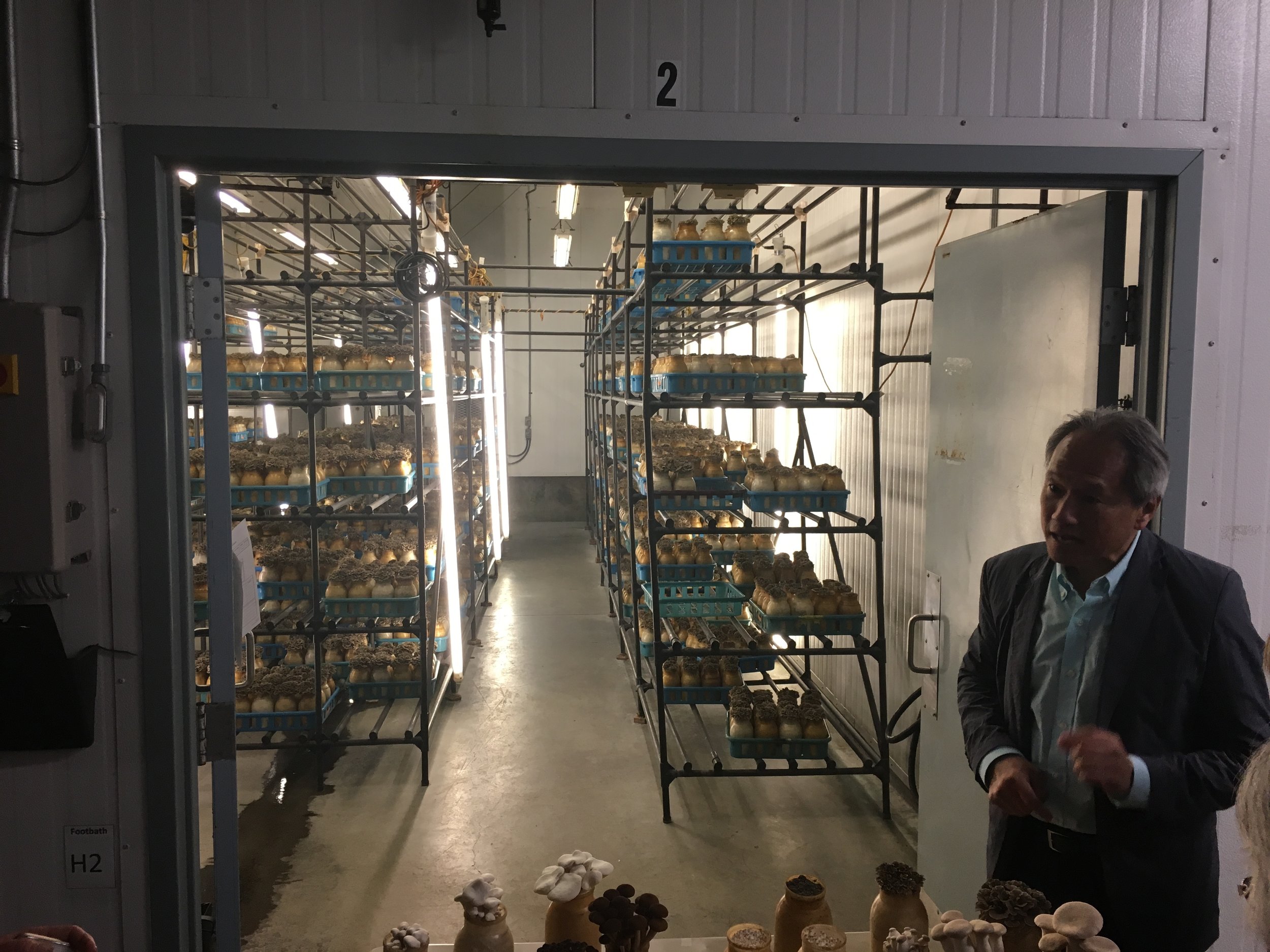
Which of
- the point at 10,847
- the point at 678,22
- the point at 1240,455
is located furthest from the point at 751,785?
the point at 678,22

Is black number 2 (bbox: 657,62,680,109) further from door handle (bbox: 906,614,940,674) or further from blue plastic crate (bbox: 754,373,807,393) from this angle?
blue plastic crate (bbox: 754,373,807,393)

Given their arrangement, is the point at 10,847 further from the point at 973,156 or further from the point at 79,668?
the point at 973,156

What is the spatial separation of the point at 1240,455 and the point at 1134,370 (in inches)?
12.5

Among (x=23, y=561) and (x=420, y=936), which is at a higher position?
(x=23, y=561)

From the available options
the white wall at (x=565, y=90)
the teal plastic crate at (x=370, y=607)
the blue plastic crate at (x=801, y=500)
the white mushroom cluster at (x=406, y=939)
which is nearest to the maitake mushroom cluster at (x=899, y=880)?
the white mushroom cluster at (x=406, y=939)

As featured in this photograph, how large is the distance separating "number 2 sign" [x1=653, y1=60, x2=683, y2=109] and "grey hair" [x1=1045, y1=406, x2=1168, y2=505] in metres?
1.16

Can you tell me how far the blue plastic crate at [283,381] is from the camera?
457cm

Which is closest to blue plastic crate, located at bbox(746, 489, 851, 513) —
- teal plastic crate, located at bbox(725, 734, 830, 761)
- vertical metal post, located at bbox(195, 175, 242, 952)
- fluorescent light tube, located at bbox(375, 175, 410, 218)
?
teal plastic crate, located at bbox(725, 734, 830, 761)

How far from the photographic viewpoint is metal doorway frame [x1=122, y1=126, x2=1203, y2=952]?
167cm

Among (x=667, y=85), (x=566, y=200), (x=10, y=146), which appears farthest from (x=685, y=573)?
(x=566, y=200)

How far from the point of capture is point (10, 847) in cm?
171

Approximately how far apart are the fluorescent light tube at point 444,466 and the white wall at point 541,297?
7.49 metres

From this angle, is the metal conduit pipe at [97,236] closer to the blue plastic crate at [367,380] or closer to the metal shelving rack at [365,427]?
the metal shelving rack at [365,427]

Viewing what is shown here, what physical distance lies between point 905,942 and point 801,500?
326 centimetres
